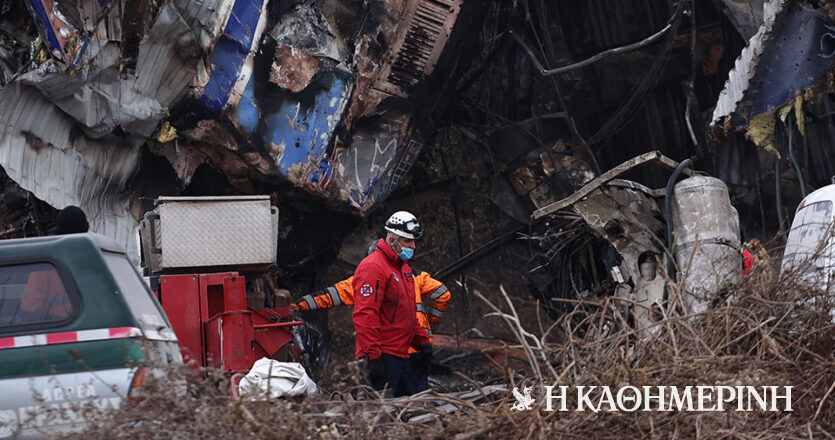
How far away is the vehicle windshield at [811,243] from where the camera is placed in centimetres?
562

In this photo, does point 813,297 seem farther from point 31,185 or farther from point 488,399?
point 31,185

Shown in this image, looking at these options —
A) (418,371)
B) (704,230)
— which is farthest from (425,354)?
(704,230)

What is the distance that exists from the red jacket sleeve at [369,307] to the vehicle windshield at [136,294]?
6.56ft

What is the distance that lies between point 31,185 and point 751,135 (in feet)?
20.6

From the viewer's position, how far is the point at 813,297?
542cm

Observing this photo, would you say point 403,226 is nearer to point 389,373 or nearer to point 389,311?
point 389,311

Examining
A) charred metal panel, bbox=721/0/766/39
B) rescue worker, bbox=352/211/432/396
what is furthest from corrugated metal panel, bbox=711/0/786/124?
rescue worker, bbox=352/211/432/396

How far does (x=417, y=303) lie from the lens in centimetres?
771

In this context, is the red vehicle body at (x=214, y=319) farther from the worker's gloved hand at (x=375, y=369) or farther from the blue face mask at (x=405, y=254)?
the blue face mask at (x=405, y=254)

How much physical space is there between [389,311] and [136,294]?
99.2 inches

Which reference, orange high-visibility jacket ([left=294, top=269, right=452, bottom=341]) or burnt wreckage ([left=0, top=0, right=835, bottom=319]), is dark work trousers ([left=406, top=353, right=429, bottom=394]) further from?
burnt wreckage ([left=0, top=0, right=835, bottom=319])

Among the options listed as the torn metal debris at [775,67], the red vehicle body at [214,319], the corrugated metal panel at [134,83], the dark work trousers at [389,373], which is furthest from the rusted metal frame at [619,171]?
the corrugated metal panel at [134,83]

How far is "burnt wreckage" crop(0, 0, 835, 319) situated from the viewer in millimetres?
8055

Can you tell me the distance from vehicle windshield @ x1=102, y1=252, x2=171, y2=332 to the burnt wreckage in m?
3.36
